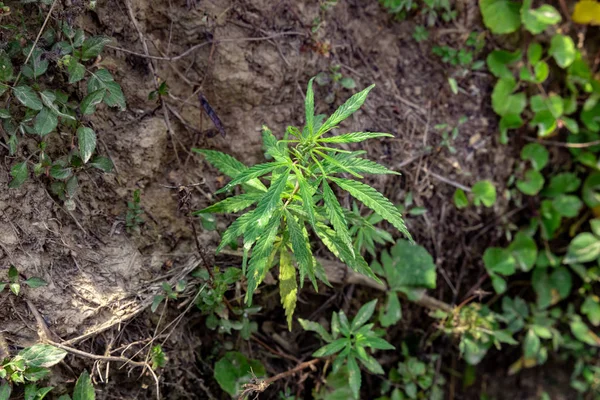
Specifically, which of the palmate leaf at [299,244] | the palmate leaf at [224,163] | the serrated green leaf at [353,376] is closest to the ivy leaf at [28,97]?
the palmate leaf at [224,163]

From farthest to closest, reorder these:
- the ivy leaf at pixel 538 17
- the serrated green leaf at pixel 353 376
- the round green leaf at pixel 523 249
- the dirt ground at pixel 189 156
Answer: the round green leaf at pixel 523 249, the ivy leaf at pixel 538 17, the serrated green leaf at pixel 353 376, the dirt ground at pixel 189 156

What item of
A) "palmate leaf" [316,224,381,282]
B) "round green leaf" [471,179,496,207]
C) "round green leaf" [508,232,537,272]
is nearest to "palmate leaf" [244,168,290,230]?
"palmate leaf" [316,224,381,282]

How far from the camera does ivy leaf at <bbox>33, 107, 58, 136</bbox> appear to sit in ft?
5.17

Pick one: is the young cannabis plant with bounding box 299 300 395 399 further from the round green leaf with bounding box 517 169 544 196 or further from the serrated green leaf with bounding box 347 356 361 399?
the round green leaf with bounding box 517 169 544 196

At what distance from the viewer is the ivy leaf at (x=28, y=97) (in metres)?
1.56

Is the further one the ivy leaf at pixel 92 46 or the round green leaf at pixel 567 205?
the round green leaf at pixel 567 205

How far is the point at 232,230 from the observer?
4.87 feet

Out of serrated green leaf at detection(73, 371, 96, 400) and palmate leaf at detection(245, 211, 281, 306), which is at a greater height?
palmate leaf at detection(245, 211, 281, 306)

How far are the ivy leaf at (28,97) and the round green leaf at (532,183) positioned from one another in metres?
2.47

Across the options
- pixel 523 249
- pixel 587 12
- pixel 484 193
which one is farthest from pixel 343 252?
Answer: pixel 587 12

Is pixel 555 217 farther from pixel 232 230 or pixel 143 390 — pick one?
pixel 143 390

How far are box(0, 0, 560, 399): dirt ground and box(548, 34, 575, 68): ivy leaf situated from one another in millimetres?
473

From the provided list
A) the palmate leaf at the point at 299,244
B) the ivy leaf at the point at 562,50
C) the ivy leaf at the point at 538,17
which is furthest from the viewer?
the ivy leaf at the point at 562,50

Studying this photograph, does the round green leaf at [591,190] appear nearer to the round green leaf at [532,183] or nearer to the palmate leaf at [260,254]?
the round green leaf at [532,183]
